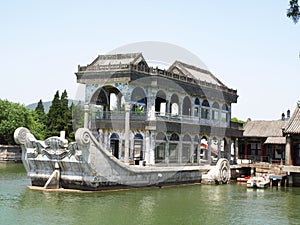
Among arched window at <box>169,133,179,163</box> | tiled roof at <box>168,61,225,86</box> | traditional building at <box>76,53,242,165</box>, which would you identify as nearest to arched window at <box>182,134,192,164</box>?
traditional building at <box>76,53,242,165</box>

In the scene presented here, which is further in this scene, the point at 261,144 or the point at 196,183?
the point at 261,144

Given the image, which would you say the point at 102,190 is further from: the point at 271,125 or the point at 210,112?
the point at 271,125

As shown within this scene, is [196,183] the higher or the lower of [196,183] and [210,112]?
the lower

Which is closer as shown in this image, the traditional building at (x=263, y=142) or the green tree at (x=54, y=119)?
the traditional building at (x=263, y=142)

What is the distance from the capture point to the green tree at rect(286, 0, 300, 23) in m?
12.3

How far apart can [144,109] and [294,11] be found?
17.1 metres

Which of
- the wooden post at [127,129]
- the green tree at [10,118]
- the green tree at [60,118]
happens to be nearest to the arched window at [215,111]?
the wooden post at [127,129]

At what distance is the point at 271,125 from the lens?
131 ft

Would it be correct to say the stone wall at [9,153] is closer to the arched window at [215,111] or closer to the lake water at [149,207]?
the arched window at [215,111]

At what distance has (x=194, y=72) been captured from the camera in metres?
32.8

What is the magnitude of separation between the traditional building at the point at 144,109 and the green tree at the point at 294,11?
1420 cm

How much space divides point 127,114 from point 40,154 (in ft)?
16.4

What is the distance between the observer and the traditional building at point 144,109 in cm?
2658

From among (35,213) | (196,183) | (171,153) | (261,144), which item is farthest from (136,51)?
(261,144)
